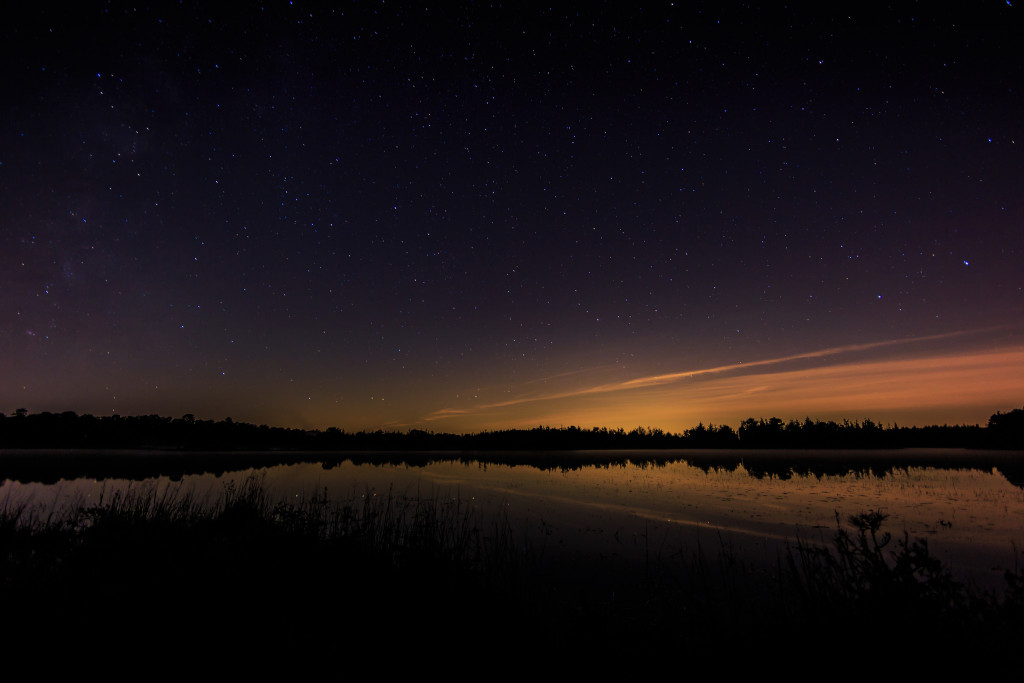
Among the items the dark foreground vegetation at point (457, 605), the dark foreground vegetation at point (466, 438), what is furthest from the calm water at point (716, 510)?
the dark foreground vegetation at point (466, 438)

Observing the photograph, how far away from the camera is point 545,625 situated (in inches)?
295

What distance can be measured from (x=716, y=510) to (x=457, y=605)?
16572mm

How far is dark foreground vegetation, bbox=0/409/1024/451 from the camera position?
108 meters

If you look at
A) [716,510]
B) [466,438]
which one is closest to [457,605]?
[716,510]

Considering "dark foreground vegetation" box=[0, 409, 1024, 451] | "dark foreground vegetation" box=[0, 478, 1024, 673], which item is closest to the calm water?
"dark foreground vegetation" box=[0, 478, 1024, 673]

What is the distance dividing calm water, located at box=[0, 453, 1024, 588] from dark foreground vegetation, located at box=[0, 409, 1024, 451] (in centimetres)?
9692

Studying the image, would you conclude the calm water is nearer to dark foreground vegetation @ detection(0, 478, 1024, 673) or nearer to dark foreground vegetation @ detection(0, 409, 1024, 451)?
dark foreground vegetation @ detection(0, 478, 1024, 673)

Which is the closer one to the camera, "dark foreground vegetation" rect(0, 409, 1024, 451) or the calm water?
the calm water

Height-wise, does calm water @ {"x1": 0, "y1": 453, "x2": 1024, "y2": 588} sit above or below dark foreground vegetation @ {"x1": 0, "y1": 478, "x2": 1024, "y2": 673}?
below

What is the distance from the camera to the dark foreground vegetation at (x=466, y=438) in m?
108

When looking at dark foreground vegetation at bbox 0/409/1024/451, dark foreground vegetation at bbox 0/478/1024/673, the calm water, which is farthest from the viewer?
dark foreground vegetation at bbox 0/409/1024/451

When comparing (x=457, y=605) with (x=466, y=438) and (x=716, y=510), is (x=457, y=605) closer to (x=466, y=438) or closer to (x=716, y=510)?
(x=716, y=510)

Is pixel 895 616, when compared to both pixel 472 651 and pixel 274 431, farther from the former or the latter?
pixel 274 431

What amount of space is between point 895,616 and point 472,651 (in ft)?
18.6
